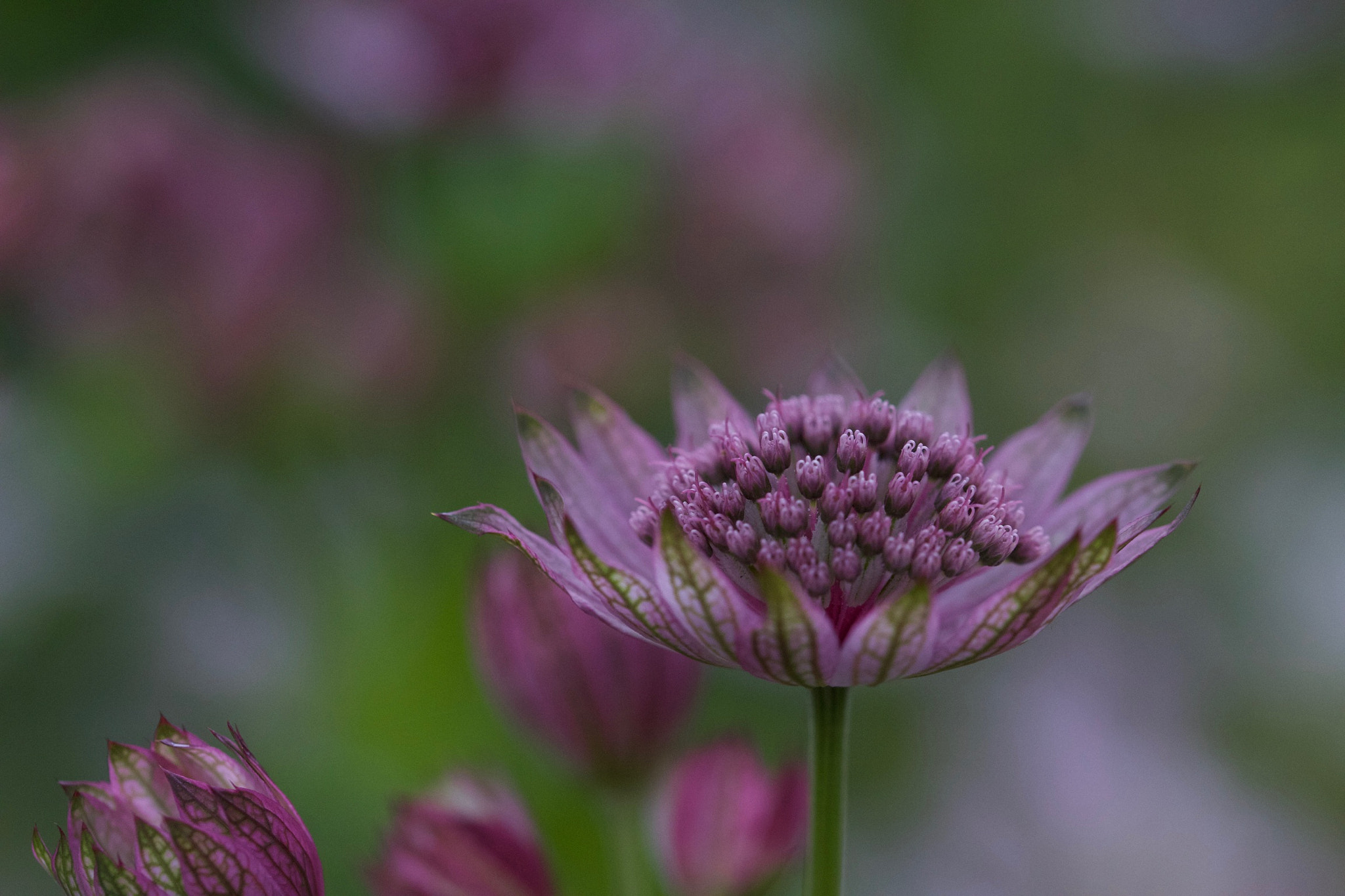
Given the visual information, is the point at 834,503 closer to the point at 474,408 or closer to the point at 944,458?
the point at 944,458

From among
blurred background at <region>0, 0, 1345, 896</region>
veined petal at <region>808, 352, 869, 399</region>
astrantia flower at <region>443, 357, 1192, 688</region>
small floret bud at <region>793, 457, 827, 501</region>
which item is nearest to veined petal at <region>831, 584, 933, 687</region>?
astrantia flower at <region>443, 357, 1192, 688</region>

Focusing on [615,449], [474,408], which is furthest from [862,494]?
[474,408]

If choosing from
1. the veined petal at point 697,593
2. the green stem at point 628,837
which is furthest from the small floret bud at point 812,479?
the green stem at point 628,837

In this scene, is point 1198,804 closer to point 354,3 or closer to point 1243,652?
point 1243,652

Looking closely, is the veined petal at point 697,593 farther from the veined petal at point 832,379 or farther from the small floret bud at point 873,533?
the veined petal at point 832,379

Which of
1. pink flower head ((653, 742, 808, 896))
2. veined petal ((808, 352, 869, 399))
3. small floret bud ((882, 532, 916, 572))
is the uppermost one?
veined petal ((808, 352, 869, 399))

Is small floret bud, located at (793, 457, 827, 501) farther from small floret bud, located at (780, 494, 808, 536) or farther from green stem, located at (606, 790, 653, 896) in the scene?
green stem, located at (606, 790, 653, 896)

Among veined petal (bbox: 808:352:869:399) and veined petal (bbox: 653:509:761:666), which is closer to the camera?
A: veined petal (bbox: 653:509:761:666)

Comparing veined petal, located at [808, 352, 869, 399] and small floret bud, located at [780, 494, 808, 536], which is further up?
veined petal, located at [808, 352, 869, 399]
